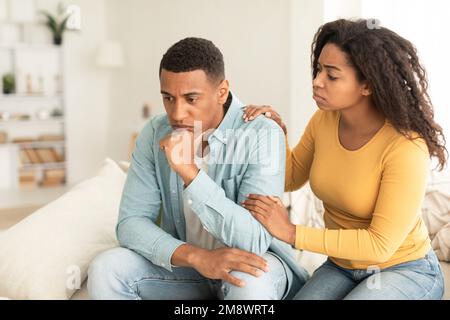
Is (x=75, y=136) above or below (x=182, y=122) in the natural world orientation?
below

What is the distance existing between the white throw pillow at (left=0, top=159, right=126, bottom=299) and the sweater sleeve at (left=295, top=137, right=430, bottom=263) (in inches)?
25.6

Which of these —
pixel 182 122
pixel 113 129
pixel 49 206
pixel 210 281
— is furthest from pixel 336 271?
pixel 113 129

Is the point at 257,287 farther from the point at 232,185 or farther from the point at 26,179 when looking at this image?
the point at 26,179

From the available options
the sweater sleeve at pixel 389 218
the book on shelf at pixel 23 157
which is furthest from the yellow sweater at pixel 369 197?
the book on shelf at pixel 23 157

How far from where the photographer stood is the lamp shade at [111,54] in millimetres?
5133

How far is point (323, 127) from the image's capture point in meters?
1.54

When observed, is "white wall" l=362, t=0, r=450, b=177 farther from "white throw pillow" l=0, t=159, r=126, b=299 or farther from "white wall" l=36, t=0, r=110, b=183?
"white wall" l=36, t=0, r=110, b=183

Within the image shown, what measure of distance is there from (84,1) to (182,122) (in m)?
4.51

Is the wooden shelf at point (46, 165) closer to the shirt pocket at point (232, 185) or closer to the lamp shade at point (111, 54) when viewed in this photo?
the lamp shade at point (111, 54)

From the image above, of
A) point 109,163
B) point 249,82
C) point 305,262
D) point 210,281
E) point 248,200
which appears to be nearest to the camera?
point 248,200

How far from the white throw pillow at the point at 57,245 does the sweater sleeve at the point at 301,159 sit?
1.84ft

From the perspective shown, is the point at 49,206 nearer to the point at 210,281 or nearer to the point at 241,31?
the point at 210,281

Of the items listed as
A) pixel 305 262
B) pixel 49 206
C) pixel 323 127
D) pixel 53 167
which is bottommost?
pixel 53 167

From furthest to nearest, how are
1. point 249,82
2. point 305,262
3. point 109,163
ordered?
point 249,82 → point 109,163 → point 305,262
